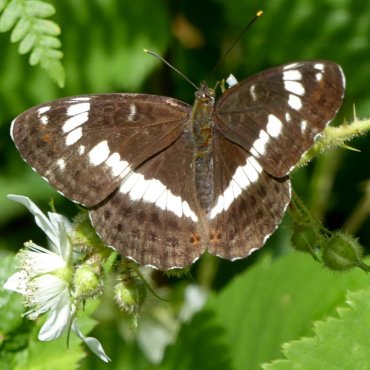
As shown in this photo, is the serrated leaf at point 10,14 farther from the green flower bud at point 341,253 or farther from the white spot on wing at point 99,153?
the green flower bud at point 341,253

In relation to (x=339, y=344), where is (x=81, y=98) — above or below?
above

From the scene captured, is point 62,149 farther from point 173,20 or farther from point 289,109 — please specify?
point 173,20

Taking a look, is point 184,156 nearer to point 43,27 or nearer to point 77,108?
point 77,108

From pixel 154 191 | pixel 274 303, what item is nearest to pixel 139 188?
pixel 154 191

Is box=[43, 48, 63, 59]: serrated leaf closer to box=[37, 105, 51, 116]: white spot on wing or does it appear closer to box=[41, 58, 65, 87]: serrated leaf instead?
box=[41, 58, 65, 87]: serrated leaf

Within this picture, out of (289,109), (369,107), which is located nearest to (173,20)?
(369,107)
